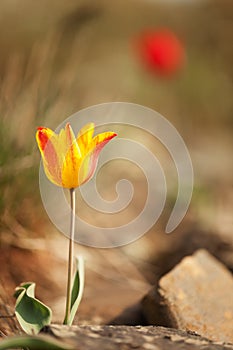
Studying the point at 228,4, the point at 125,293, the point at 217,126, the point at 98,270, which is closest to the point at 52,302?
the point at 125,293

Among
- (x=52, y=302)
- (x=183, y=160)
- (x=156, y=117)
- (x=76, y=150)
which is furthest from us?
(x=156, y=117)

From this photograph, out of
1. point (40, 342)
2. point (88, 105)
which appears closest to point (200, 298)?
point (40, 342)

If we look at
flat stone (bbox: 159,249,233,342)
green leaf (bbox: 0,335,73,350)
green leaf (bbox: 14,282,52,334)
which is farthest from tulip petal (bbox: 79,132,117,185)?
flat stone (bbox: 159,249,233,342)

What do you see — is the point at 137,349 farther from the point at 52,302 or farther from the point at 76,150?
the point at 52,302

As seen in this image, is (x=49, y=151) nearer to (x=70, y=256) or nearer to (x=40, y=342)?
(x=70, y=256)

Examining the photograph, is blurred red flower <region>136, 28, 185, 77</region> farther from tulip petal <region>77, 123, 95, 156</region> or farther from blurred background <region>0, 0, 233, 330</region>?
tulip petal <region>77, 123, 95, 156</region>

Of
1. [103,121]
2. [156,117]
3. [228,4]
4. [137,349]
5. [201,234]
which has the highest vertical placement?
[228,4]

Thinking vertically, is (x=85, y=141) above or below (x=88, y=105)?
below
